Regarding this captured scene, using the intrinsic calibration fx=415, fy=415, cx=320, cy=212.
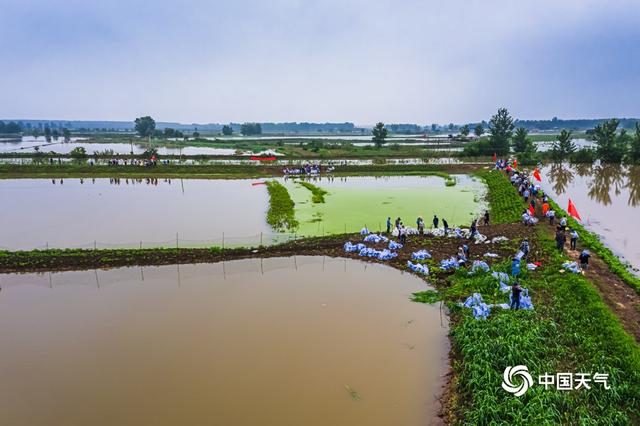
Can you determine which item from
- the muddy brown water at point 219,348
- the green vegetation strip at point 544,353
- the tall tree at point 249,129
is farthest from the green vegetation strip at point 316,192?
the tall tree at point 249,129

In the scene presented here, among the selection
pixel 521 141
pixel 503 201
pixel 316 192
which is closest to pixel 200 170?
pixel 316 192

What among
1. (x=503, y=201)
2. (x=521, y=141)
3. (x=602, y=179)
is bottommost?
(x=503, y=201)

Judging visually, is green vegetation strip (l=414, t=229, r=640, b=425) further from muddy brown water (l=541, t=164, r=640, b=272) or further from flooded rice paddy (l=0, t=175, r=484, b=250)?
flooded rice paddy (l=0, t=175, r=484, b=250)

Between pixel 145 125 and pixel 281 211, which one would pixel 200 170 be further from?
pixel 145 125

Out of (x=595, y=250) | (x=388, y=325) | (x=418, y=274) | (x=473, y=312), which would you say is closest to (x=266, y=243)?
(x=418, y=274)

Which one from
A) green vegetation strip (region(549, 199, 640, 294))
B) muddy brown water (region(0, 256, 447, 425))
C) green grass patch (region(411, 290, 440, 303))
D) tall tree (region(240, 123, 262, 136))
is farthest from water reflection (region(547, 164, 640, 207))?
tall tree (region(240, 123, 262, 136))

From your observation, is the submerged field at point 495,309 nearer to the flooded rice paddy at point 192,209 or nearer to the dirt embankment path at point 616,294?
the dirt embankment path at point 616,294
